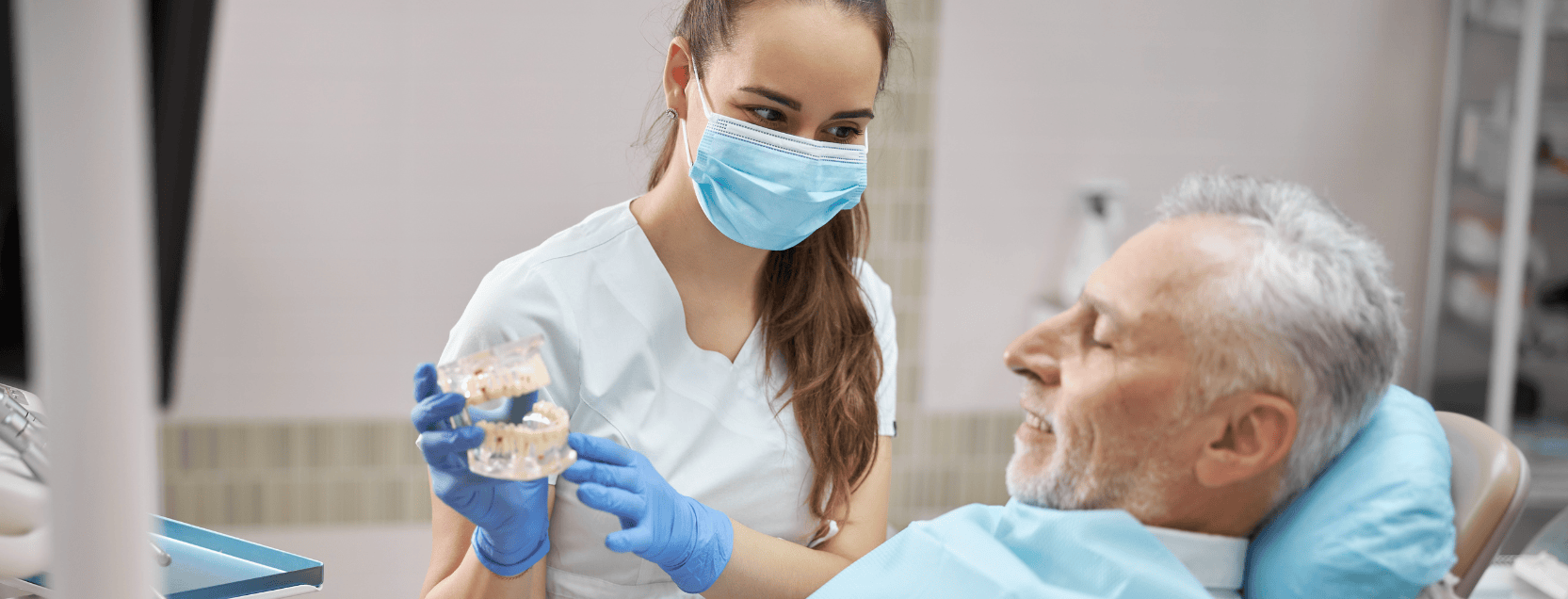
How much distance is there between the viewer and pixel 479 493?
41.3 inches

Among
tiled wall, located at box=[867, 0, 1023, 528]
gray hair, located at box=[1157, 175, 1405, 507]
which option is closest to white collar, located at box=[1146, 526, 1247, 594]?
gray hair, located at box=[1157, 175, 1405, 507]

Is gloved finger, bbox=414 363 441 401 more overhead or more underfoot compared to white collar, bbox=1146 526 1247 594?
more overhead

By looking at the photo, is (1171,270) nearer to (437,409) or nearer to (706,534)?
(706,534)

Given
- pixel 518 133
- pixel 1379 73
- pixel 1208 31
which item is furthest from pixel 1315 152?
pixel 518 133

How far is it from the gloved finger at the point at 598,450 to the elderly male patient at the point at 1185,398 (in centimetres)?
29

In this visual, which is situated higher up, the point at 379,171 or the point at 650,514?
the point at 379,171

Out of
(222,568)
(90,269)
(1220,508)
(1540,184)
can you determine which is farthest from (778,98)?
(1540,184)

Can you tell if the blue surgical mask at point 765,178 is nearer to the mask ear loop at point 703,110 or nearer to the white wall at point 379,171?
the mask ear loop at point 703,110

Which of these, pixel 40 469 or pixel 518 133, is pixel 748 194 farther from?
pixel 518 133

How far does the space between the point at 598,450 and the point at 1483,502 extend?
0.94 meters

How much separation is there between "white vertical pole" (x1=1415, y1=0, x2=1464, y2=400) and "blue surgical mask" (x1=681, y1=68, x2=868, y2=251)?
8.24 feet

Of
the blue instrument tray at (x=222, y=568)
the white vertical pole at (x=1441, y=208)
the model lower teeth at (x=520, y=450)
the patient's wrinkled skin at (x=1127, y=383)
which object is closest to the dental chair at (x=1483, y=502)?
the patient's wrinkled skin at (x=1127, y=383)

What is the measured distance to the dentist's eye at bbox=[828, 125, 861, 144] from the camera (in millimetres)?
1358

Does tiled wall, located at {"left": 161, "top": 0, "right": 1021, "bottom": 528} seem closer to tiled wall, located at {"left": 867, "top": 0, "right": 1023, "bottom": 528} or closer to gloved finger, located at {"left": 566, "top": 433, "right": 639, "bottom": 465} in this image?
tiled wall, located at {"left": 867, "top": 0, "right": 1023, "bottom": 528}
